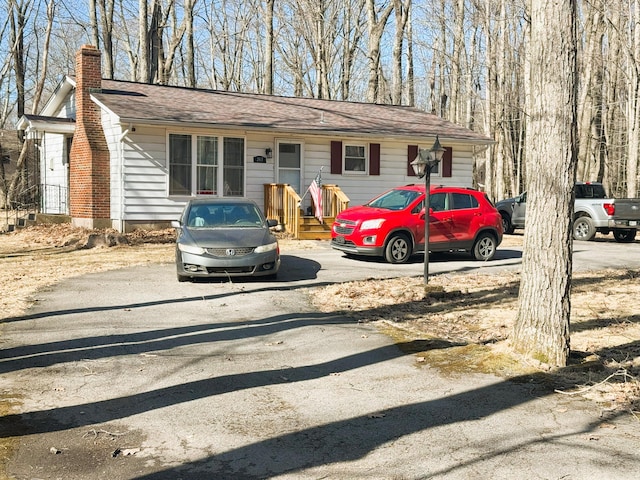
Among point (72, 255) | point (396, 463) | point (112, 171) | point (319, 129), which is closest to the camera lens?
point (396, 463)

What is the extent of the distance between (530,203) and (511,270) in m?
7.57

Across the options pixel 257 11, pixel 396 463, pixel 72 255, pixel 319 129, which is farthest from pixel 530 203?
pixel 257 11

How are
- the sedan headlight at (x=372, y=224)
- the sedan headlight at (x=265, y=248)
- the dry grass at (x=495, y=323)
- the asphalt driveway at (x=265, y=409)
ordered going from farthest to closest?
the sedan headlight at (x=372, y=224) < the sedan headlight at (x=265, y=248) < the dry grass at (x=495, y=323) < the asphalt driveway at (x=265, y=409)

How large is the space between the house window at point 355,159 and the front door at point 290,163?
172 cm

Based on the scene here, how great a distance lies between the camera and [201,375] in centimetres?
602

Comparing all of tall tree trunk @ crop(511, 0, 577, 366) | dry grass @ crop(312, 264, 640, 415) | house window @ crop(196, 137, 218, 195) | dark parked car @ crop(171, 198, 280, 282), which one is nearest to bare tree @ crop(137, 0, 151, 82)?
house window @ crop(196, 137, 218, 195)

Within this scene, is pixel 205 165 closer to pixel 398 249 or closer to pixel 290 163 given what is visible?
pixel 290 163

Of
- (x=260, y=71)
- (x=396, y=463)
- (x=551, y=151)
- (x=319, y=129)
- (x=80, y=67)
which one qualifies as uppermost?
(x=260, y=71)

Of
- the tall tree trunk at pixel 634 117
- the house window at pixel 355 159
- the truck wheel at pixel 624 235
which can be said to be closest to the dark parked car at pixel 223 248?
the house window at pixel 355 159

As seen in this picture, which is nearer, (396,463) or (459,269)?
(396,463)

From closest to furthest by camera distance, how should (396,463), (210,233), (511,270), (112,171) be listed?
(396,463) < (210,233) < (511,270) < (112,171)

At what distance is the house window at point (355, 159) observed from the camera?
855 inches

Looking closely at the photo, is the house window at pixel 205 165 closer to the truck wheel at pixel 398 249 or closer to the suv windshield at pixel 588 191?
the truck wheel at pixel 398 249

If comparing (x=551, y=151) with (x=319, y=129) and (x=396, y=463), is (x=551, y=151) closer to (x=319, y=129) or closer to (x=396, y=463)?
(x=396, y=463)
